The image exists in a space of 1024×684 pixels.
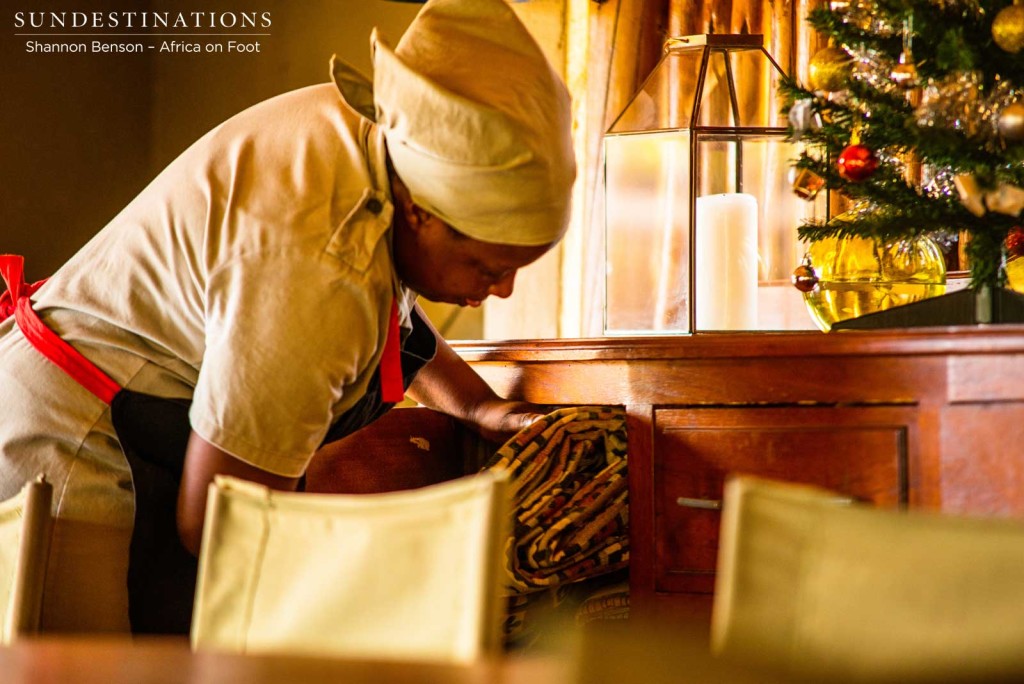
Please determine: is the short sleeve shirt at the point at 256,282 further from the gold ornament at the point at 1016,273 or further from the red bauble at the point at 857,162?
the gold ornament at the point at 1016,273

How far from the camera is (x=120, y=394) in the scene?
3.79ft

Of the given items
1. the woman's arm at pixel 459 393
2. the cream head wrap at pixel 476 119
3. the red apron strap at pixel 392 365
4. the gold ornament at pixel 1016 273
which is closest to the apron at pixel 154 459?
the red apron strap at pixel 392 365

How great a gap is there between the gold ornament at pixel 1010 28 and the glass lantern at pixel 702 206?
1.09 ft

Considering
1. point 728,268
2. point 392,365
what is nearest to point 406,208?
point 392,365

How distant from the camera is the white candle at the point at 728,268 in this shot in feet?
4.93

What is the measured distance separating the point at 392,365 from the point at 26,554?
1.28ft

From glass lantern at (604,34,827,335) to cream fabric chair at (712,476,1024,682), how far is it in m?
0.86

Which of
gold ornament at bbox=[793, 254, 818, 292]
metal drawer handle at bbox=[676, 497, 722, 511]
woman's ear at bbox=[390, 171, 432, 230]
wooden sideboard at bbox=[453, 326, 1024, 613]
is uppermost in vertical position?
woman's ear at bbox=[390, 171, 432, 230]

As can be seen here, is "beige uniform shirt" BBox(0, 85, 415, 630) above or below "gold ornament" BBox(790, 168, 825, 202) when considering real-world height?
below

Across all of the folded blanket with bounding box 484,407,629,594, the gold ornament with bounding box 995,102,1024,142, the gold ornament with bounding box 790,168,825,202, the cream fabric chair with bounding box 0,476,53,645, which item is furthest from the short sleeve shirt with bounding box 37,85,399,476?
the gold ornament with bounding box 995,102,1024,142

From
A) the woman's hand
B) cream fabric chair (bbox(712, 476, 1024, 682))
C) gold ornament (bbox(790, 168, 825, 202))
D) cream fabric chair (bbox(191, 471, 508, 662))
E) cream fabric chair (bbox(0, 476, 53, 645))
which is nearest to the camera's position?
cream fabric chair (bbox(712, 476, 1024, 682))

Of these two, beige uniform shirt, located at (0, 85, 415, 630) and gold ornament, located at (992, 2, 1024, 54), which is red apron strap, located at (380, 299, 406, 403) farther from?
gold ornament, located at (992, 2, 1024, 54)

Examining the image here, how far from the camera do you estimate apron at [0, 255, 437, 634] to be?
1.16m

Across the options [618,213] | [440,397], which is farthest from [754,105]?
[440,397]
